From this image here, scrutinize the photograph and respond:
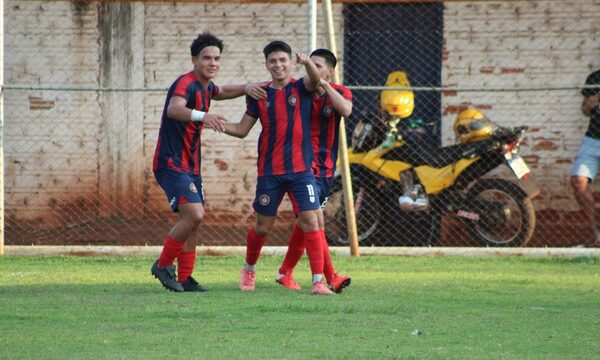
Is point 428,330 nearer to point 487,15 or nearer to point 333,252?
point 333,252

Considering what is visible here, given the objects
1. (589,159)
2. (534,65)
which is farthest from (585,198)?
(534,65)

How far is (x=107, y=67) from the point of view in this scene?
53.0 feet

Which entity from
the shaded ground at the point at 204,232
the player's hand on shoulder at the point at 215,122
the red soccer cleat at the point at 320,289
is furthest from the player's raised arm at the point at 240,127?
the shaded ground at the point at 204,232

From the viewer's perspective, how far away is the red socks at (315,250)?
950cm

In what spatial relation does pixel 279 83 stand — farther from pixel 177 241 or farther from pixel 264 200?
pixel 177 241

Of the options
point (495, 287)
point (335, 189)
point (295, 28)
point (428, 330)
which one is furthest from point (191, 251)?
point (295, 28)

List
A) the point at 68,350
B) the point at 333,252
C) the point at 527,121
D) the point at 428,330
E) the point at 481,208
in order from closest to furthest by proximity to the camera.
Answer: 1. the point at 68,350
2. the point at 428,330
3. the point at 333,252
4. the point at 481,208
5. the point at 527,121

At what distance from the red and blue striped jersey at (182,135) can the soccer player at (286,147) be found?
0.29m

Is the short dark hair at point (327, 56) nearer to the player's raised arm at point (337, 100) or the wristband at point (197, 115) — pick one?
the player's raised arm at point (337, 100)

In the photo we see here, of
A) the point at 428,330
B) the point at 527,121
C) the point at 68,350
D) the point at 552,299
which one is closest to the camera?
the point at 68,350

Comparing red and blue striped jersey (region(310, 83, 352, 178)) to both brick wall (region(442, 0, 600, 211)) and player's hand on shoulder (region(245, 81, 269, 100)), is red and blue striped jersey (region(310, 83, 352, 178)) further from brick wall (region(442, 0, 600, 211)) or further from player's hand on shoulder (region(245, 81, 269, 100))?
brick wall (region(442, 0, 600, 211))

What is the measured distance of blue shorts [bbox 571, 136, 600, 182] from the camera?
14148mm

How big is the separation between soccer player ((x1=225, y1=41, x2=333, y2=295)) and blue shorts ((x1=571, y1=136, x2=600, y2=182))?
5.21 metres

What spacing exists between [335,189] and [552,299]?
18.4ft
